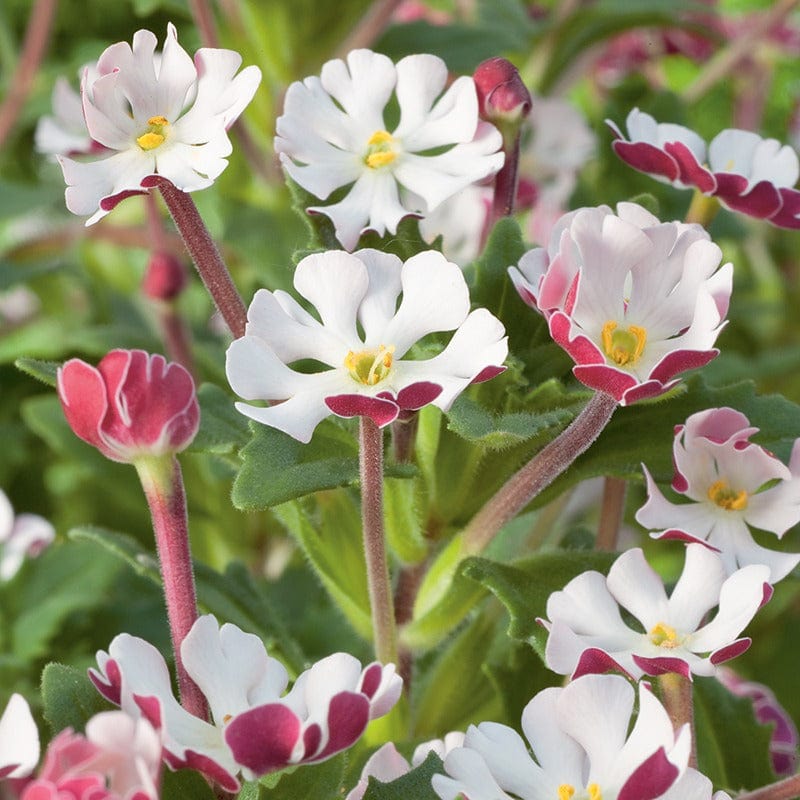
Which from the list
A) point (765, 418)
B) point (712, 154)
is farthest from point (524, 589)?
point (712, 154)

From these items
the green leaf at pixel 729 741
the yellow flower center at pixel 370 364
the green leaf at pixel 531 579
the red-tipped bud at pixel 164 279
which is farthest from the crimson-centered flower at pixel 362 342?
the red-tipped bud at pixel 164 279

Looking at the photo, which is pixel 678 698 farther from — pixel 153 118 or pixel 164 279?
pixel 164 279

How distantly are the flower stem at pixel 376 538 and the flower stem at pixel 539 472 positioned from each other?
0.05 metres

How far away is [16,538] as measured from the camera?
85 cm

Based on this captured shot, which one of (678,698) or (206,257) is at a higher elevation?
(206,257)

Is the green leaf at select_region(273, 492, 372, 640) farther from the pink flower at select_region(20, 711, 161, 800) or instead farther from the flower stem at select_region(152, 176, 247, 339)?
the pink flower at select_region(20, 711, 161, 800)

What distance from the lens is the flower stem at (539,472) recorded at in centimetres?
50

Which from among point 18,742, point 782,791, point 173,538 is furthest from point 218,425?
point 782,791

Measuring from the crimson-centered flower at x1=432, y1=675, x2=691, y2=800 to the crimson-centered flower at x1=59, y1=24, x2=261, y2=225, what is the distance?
25cm

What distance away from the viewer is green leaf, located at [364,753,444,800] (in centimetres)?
47

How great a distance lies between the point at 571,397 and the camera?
0.56 meters

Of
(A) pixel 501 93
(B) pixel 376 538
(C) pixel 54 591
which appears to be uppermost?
(A) pixel 501 93

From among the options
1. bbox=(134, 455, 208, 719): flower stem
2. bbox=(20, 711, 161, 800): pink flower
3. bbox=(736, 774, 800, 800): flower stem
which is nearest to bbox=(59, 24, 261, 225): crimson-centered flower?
bbox=(134, 455, 208, 719): flower stem

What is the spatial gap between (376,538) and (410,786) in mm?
106
